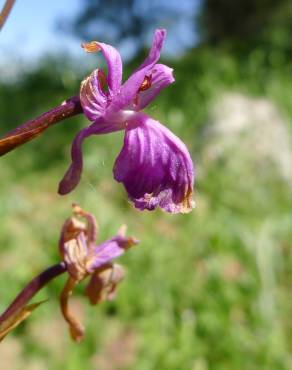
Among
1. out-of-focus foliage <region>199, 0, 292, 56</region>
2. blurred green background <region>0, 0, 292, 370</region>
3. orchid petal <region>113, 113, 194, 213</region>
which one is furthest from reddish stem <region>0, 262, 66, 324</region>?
out-of-focus foliage <region>199, 0, 292, 56</region>

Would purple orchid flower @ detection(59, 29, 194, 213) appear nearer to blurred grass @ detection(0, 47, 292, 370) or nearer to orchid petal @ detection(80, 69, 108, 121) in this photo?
orchid petal @ detection(80, 69, 108, 121)

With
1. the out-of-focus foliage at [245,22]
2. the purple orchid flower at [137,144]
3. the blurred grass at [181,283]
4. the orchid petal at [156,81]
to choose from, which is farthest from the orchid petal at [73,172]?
the out-of-focus foliage at [245,22]

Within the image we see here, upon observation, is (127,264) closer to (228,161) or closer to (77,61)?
(228,161)

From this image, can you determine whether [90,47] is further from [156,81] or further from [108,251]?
[108,251]

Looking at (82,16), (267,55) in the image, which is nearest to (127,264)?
(267,55)

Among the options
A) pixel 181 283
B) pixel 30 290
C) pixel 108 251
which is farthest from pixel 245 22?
pixel 30 290
